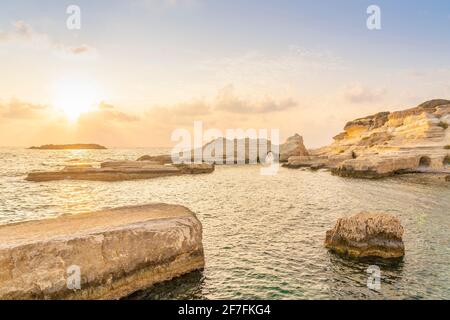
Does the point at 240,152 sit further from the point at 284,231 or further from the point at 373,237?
the point at 373,237

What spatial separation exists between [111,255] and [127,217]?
3124mm

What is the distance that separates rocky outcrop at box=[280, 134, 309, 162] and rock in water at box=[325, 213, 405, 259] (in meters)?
83.5

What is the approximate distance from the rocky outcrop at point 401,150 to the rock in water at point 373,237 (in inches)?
1510

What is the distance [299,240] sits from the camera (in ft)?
63.3

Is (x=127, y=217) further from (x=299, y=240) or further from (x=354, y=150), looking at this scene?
(x=354, y=150)

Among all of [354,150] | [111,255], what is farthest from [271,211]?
[354,150]

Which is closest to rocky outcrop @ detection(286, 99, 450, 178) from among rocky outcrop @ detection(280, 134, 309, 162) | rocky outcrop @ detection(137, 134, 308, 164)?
rocky outcrop @ detection(280, 134, 309, 162)

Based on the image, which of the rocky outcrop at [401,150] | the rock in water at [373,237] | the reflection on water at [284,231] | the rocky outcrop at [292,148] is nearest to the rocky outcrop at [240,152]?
the rocky outcrop at [292,148]

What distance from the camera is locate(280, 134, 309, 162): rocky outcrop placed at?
10131cm

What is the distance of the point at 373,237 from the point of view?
53.8 feet

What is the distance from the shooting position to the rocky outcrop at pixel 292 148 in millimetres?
101312

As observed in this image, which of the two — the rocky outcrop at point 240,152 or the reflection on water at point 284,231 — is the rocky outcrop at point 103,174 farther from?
the rocky outcrop at point 240,152

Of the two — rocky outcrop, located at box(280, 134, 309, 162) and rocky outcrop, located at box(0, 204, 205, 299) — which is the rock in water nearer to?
rocky outcrop, located at box(0, 204, 205, 299)

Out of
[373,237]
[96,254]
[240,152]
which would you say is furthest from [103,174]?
[240,152]
